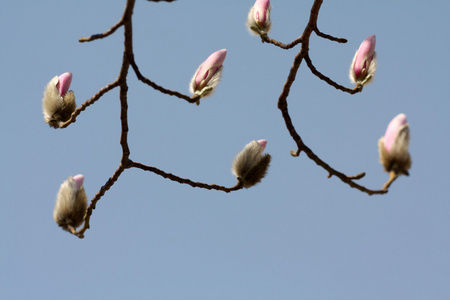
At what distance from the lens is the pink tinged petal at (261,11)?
7.86ft

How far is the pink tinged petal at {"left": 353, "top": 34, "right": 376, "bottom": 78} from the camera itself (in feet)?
7.30

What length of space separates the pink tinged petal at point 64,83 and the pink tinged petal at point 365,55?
1029mm

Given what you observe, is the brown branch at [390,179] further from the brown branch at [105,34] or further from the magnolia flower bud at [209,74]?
the brown branch at [105,34]

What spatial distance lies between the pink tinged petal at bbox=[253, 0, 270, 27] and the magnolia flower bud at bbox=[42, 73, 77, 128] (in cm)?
75

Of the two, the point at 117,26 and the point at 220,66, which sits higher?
the point at 220,66

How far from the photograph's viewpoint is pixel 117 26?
1.61 m

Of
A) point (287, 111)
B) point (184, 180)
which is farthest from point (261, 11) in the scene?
point (184, 180)

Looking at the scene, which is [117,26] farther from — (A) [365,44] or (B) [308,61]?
(A) [365,44]

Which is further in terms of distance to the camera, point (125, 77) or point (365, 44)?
point (365, 44)

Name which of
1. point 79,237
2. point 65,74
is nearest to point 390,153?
point 79,237

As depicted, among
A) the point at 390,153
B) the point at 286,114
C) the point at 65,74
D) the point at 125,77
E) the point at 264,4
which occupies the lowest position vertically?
the point at 390,153

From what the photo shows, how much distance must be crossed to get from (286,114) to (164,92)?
1.37 ft

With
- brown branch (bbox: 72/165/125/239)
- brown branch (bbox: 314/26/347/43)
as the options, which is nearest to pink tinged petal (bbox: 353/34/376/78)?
brown branch (bbox: 314/26/347/43)

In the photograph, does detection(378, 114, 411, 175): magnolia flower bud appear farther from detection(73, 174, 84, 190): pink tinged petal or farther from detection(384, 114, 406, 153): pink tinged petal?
detection(73, 174, 84, 190): pink tinged petal
